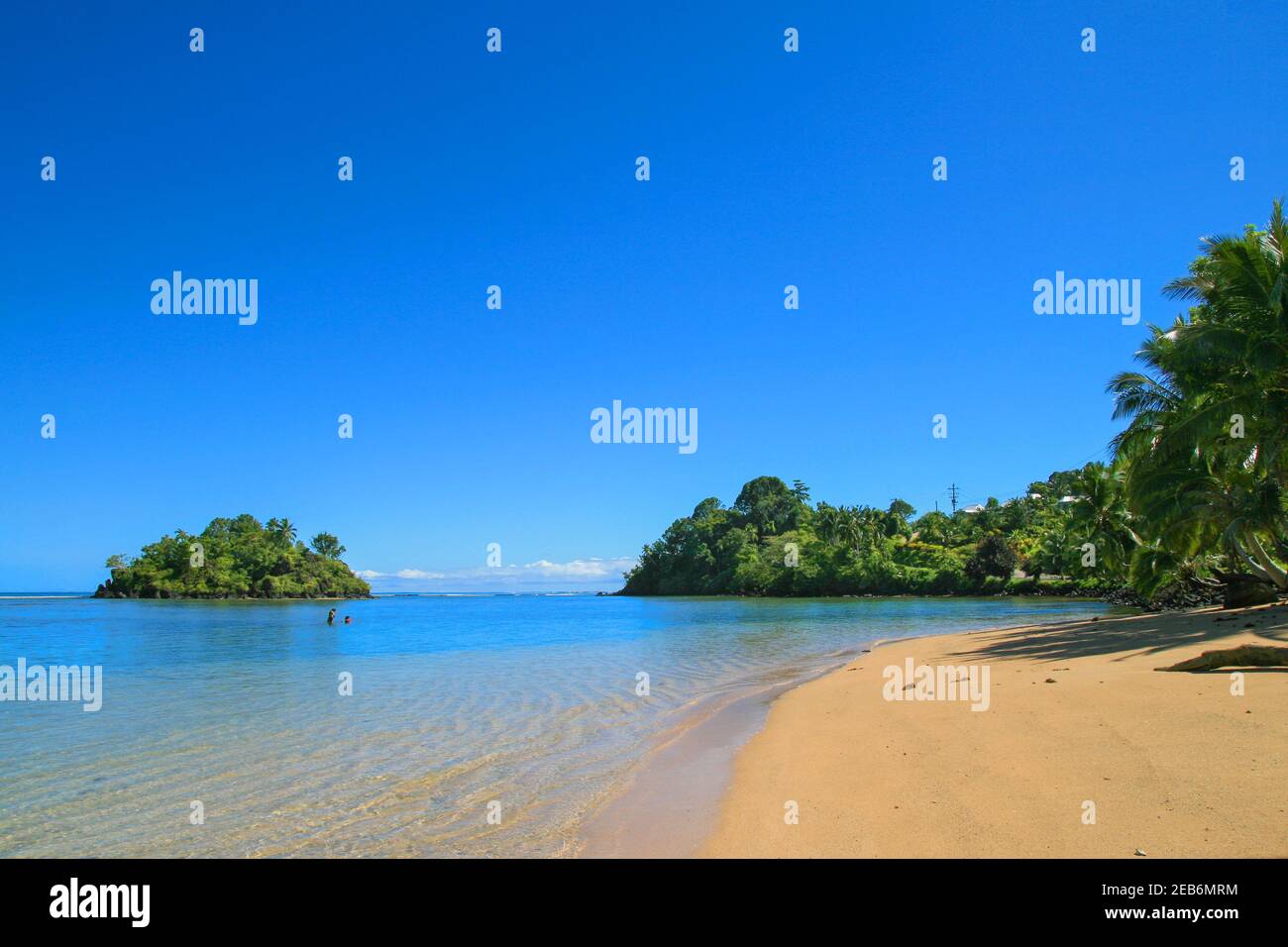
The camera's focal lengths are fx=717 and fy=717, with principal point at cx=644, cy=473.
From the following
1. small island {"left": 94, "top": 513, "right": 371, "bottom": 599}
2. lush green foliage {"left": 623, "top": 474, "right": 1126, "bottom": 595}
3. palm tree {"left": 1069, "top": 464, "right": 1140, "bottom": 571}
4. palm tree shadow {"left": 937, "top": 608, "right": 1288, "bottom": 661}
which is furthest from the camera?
small island {"left": 94, "top": 513, "right": 371, "bottom": 599}

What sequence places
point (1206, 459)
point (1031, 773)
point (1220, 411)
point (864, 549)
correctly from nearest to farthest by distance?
point (1031, 773) < point (1220, 411) < point (1206, 459) < point (864, 549)

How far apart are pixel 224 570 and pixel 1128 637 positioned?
132 meters

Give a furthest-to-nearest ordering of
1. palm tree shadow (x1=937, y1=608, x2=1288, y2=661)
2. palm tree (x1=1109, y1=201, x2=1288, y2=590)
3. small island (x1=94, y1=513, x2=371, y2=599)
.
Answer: small island (x1=94, y1=513, x2=371, y2=599), palm tree (x1=1109, y1=201, x2=1288, y2=590), palm tree shadow (x1=937, y1=608, x2=1288, y2=661)

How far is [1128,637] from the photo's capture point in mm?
20703

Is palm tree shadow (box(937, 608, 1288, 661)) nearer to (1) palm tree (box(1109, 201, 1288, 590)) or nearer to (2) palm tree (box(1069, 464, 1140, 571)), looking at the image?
(1) palm tree (box(1109, 201, 1288, 590))

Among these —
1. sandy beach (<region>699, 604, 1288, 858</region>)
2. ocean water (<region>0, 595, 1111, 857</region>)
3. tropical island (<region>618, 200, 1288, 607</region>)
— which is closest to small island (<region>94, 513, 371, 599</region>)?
ocean water (<region>0, 595, 1111, 857</region>)

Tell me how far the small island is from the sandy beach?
426 feet

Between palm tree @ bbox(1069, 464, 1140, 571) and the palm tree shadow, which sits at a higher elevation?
palm tree @ bbox(1069, 464, 1140, 571)

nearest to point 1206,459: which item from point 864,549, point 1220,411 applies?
point 1220,411

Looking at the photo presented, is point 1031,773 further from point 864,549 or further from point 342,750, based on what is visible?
point 864,549

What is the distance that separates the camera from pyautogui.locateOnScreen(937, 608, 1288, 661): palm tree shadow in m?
17.6
